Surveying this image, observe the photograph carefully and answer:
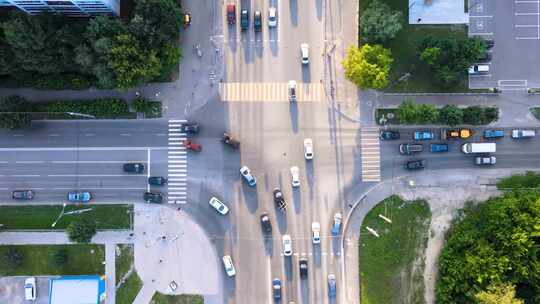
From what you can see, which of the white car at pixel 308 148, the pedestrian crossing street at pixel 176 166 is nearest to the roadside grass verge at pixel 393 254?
the white car at pixel 308 148

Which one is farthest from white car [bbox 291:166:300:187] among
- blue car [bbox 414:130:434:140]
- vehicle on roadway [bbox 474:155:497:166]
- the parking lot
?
the parking lot

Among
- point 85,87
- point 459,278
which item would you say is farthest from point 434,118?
point 85,87

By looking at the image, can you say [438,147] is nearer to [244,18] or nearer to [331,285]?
[331,285]

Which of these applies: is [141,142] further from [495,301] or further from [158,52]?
[495,301]

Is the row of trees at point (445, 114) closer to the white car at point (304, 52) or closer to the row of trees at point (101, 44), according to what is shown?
the white car at point (304, 52)

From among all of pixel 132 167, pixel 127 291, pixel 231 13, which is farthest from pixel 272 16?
pixel 127 291

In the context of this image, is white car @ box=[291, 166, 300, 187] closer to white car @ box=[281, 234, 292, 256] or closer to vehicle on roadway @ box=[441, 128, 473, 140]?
white car @ box=[281, 234, 292, 256]
